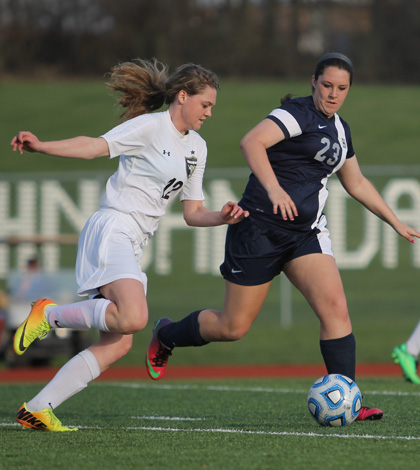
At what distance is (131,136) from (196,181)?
0.66 meters

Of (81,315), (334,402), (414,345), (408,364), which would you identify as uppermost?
(81,315)

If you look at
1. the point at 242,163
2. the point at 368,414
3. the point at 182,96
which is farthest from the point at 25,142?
the point at 242,163

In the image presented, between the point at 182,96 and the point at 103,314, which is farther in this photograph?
the point at 182,96

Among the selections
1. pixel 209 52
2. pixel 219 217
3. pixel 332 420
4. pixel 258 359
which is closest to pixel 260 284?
pixel 219 217

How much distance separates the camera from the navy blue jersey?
5348 mm

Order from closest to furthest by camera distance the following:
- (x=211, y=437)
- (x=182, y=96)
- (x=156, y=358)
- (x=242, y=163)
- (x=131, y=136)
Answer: (x=211, y=437) → (x=131, y=136) → (x=182, y=96) → (x=156, y=358) → (x=242, y=163)

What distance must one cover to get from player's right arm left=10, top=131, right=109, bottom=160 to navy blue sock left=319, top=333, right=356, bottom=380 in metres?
1.78

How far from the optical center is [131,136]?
5148mm

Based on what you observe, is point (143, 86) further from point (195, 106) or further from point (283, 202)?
point (283, 202)

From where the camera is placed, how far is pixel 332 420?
525 centimetres

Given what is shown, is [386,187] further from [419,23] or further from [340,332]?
[419,23]

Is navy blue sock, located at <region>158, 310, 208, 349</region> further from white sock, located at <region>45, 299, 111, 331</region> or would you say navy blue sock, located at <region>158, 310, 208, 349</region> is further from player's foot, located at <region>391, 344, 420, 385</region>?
player's foot, located at <region>391, 344, 420, 385</region>

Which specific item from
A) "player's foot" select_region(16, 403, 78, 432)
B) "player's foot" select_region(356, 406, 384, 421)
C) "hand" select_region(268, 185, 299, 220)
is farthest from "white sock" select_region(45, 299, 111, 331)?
"player's foot" select_region(356, 406, 384, 421)

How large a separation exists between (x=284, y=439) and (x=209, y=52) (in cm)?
3376
